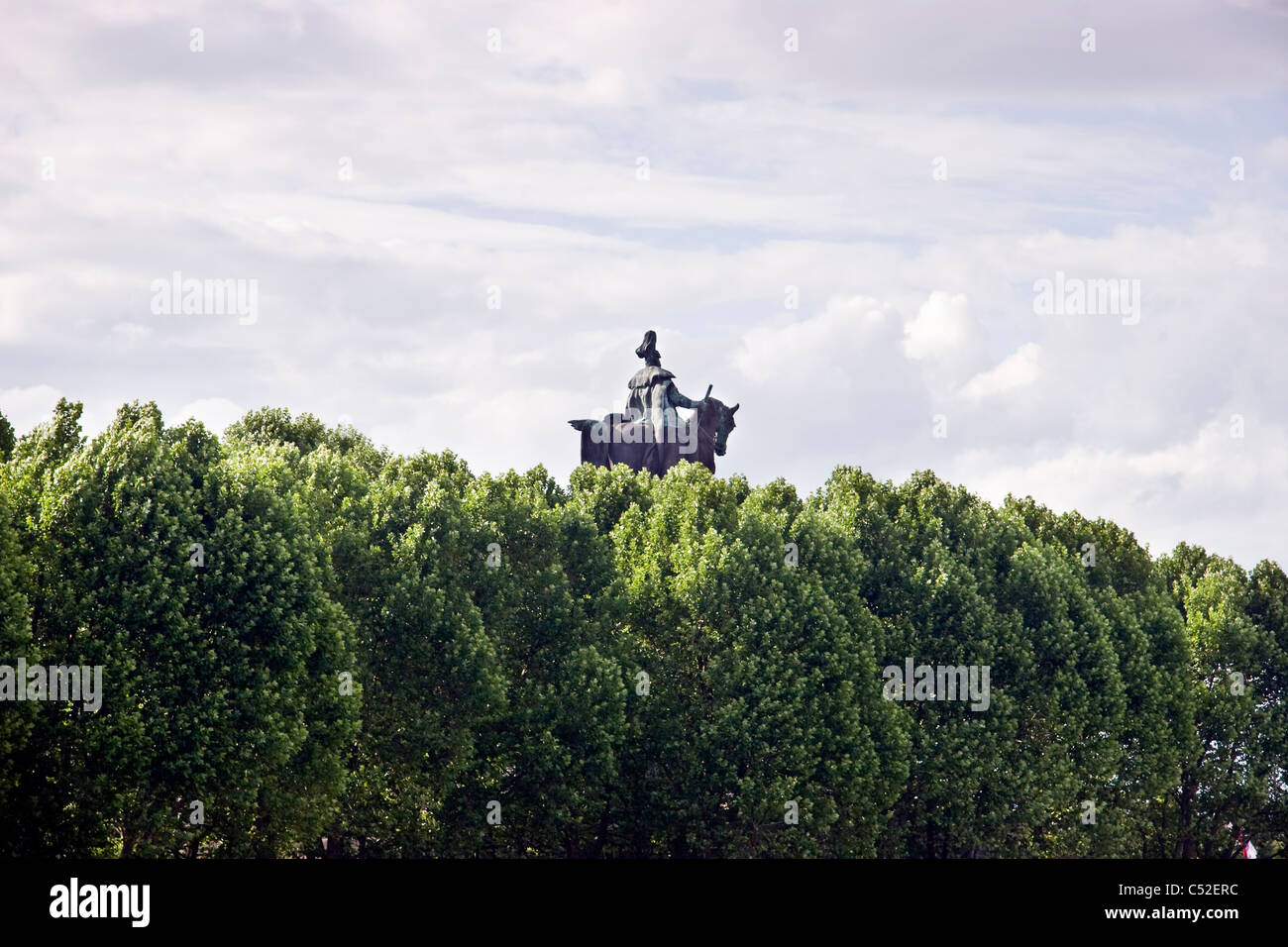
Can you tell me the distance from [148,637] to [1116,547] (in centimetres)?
4031

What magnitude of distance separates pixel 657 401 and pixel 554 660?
16483 mm

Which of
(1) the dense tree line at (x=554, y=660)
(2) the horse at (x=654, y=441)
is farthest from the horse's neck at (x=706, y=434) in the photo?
(1) the dense tree line at (x=554, y=660)

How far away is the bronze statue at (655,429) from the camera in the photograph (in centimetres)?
6444

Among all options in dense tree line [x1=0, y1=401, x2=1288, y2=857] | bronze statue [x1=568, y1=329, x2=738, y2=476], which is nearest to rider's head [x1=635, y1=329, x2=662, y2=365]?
bronze statue [x1=568, y1=329, x2=738, y2=476]

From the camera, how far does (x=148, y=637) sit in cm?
4094

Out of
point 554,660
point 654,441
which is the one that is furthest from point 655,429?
point 554,660

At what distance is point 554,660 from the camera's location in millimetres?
51094

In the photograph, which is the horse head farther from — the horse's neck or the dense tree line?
the dense tree line

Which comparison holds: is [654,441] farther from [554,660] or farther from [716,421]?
[554,660]

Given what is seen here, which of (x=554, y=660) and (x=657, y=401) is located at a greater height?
(x=657, y=401)

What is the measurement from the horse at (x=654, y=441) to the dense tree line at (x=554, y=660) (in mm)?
3756
